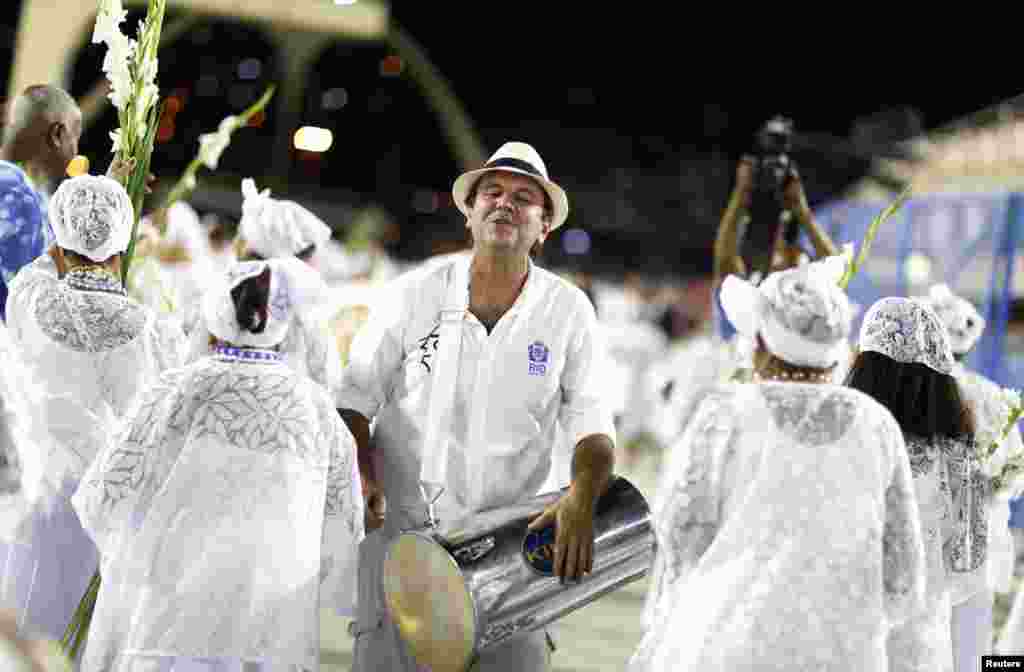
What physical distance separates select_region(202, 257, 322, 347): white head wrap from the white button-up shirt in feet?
1.89

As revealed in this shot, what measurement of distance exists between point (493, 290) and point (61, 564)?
65.4 inches

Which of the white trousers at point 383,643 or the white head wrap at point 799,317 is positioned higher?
the white head wrap at point 799,317

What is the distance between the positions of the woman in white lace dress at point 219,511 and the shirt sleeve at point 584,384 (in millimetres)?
850

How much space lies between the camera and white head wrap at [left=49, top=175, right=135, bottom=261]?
500 centimetres

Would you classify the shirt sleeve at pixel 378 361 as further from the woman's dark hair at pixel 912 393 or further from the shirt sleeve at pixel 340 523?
the woman's dark hair at pixel 912 393

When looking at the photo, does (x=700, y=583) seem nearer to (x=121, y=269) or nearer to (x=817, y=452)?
(x=817, y=452)

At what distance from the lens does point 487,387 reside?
192 inches

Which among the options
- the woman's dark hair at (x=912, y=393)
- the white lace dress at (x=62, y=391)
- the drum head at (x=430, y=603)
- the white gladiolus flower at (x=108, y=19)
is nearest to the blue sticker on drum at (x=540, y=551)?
the drum head at (x=430, y=603)

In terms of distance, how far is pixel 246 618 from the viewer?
430 cm

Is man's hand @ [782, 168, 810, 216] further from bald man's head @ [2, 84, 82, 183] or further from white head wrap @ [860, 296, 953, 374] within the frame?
bald man's head @ [2, 84, 82, 183]

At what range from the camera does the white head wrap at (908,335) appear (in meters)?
5.02

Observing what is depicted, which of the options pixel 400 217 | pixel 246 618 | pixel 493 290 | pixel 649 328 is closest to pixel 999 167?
pixel 649 328

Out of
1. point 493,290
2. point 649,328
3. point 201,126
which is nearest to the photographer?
point 493,290

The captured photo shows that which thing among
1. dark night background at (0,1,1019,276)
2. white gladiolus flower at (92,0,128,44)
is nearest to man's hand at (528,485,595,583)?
white gladiolus flower at (92,0,128,44)
